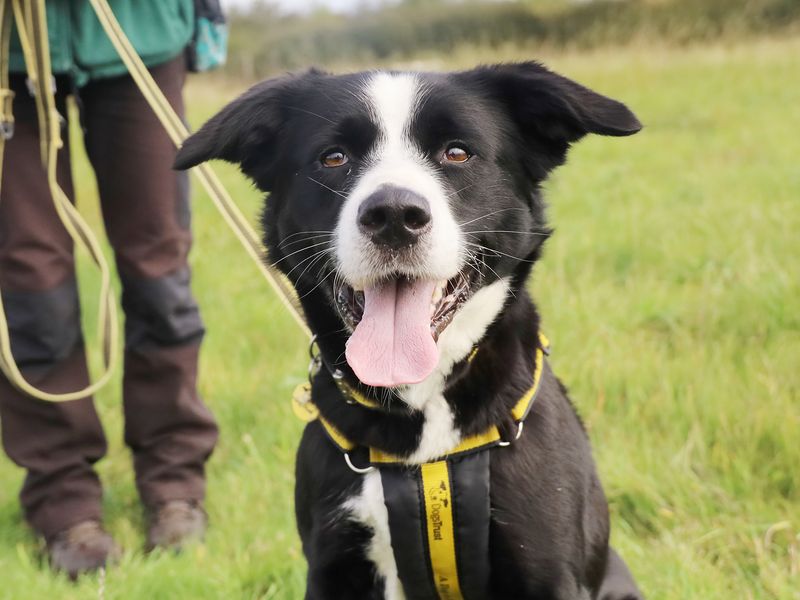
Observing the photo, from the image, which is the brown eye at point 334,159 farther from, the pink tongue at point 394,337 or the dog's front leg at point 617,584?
the dog's front leg at point 617,584

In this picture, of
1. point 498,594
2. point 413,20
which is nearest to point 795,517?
point 498,594

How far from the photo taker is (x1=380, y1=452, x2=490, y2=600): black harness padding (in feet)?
6.11

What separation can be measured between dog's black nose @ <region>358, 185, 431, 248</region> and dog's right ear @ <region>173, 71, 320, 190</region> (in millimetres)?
420

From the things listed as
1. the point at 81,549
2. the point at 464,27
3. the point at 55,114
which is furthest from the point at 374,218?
the point at 464,27

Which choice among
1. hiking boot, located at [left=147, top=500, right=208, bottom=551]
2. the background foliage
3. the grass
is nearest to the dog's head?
the grass

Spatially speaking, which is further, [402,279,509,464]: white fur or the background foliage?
the background foliage

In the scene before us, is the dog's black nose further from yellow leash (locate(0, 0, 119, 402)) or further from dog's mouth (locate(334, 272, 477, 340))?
yellow leash (locate(0, 0, 119, 402))

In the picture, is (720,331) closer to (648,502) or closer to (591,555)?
(648,502)

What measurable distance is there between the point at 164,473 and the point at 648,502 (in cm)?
154

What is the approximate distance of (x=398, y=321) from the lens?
189 centimetres

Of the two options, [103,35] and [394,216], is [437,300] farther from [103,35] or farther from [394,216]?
[103,35]

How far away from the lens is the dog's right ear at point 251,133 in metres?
1.98

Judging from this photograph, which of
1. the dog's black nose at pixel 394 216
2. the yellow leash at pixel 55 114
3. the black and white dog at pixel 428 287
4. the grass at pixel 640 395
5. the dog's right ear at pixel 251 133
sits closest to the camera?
the dog's black nose at pixel 394 216

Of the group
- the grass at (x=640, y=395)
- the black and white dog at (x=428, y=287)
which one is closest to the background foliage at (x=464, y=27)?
the grass at (x=640, y=395)
